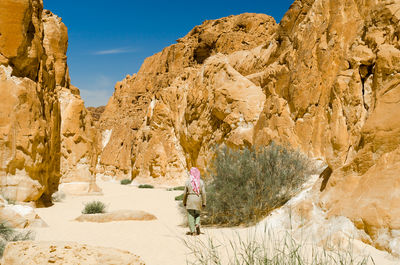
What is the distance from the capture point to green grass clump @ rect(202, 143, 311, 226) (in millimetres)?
8125

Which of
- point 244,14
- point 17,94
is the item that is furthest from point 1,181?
point 244,14

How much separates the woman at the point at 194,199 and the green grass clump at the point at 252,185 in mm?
659

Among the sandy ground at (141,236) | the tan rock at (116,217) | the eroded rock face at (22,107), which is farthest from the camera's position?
the eroded rock face at (22,107)

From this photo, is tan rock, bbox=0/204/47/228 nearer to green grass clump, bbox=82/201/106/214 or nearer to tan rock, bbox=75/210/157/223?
tan rock, bbox=75/210/157/223

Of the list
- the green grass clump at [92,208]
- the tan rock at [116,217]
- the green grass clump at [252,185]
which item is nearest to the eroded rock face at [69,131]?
the green grass clump at [92,208]

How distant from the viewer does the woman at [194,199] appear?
7203mm

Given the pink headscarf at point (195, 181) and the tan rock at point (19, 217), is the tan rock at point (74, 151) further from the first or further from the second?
the pink headscarf at point (195, 181)

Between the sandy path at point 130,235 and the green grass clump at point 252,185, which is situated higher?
the green grass clump at point 252,185

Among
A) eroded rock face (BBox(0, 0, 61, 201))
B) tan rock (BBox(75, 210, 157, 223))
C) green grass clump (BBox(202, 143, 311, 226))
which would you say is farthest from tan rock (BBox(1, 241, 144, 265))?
eroded rock face (BBox(0, 0, 61, 201))

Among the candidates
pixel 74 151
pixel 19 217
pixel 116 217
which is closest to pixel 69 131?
pixel 74 151

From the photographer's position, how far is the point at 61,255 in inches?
134

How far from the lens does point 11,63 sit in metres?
11.2

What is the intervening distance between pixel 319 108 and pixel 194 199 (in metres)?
5.99

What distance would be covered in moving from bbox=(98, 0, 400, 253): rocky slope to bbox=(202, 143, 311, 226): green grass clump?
1.16 m
